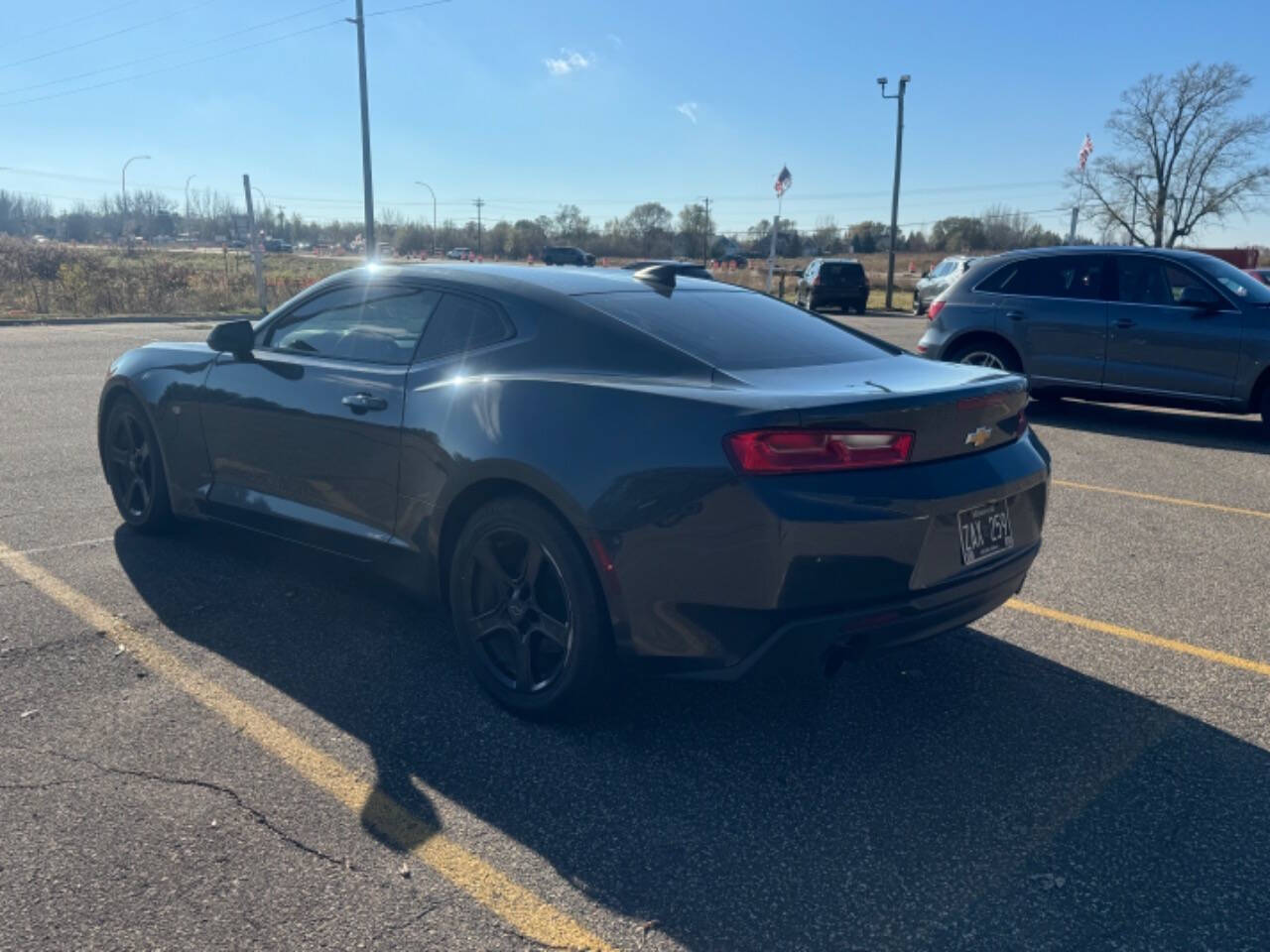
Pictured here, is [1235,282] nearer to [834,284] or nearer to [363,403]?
[363,403]

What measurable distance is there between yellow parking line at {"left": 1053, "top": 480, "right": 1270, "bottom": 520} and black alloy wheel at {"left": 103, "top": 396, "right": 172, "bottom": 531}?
5.62m

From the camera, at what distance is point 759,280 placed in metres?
40.8

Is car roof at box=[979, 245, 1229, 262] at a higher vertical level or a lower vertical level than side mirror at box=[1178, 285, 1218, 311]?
higher

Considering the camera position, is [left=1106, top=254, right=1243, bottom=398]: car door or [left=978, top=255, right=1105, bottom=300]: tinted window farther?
[left=978, top=255, right=1105, bottom=300]: tinted window

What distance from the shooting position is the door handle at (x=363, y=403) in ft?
12.7

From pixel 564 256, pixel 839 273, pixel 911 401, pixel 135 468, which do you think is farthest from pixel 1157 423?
pixel 564 256

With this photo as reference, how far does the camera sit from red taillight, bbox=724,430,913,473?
289 centimetres

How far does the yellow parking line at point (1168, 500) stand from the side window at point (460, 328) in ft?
15.9

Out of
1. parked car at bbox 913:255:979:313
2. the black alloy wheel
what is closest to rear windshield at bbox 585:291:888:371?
the black alloy wheel

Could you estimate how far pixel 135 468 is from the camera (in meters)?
5.35

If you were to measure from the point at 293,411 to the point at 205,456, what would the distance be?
817 mm

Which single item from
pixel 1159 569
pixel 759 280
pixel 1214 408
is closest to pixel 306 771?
pixel 1159 569

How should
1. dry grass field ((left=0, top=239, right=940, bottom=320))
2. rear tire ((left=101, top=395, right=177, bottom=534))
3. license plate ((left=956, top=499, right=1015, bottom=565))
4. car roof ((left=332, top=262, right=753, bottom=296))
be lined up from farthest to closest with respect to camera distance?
1. dry grass field ((left=0, top=239, right=940, bottom=320))
2. rear tire ((left=101, top=395, right=177, bottom=534))
3. car roof ((left=332, top=262, right=753, bottom=296))
4. license plate ((left=956, top=499, right=1015, bottom=565))

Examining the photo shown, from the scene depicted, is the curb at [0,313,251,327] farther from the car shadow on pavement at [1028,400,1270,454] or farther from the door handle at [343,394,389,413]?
the door handle at [343,394,389,413]
